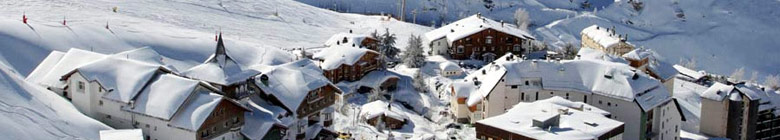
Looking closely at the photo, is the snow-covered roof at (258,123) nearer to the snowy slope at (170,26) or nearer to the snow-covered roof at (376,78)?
the snowy slope at (170,26)

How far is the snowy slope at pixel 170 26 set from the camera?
59.4 meters

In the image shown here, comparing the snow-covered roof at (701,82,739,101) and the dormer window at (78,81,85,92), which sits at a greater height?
the dormer window at (78,81,85,92)

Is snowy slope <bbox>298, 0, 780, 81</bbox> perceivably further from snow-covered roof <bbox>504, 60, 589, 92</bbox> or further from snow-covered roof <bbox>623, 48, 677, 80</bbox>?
snow-covered roof <bbox>504, 60, 589, 92</bbox>

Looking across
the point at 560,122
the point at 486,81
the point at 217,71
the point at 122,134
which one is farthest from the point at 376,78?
the point at 122,134

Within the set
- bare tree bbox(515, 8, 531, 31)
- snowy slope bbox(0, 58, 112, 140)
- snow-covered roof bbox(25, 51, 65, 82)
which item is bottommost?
snowy slope bbox(0, 58, 112, 140)

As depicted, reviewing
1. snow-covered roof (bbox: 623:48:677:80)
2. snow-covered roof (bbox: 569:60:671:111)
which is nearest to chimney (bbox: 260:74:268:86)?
snow-covered roof (bbox: 569:60:671:111)

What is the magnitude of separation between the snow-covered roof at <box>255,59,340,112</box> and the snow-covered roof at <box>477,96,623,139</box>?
9094 millimetres

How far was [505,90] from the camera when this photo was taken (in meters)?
59.8

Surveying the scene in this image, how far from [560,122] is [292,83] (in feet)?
44.9

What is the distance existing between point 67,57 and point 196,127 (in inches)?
398

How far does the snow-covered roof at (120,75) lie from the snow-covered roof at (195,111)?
2.52 metres

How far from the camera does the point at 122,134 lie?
3819cm

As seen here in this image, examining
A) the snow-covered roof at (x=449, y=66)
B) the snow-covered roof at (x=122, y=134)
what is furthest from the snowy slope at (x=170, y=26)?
the snow-covered roof at (x=122, y=134)

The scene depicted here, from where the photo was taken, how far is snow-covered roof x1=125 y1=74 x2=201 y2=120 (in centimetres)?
3981
